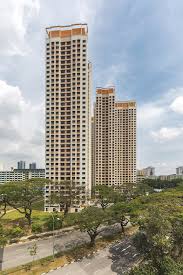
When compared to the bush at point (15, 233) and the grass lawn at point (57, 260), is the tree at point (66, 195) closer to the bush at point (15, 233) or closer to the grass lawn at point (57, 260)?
the bush at point (15, 233)

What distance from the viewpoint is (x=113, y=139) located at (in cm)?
14125

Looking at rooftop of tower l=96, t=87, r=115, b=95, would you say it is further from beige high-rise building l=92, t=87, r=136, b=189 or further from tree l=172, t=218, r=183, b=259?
tree l=172, t=218, r=183, b=259

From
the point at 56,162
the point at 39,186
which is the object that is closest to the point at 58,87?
the point at 56,162

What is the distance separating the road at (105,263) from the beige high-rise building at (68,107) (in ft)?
163

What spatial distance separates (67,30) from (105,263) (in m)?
90.7

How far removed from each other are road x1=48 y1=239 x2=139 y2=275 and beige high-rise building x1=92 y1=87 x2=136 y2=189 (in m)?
93.1

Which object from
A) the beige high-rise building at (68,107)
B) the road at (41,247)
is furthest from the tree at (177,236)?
the beige high-rise building at (68,107)

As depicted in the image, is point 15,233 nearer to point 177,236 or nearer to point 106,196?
point 106,196

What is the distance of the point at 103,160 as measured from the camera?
463ft

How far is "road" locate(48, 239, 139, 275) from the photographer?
3778 centimetres

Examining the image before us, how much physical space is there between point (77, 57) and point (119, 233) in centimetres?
7039

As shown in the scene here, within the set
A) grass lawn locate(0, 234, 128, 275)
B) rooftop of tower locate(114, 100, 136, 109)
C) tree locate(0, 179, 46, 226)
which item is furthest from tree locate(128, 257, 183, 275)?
rooftop of tower locate(114, 100, 136, 109)

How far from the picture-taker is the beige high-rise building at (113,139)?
141m

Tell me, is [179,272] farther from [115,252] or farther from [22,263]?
[22,263]
